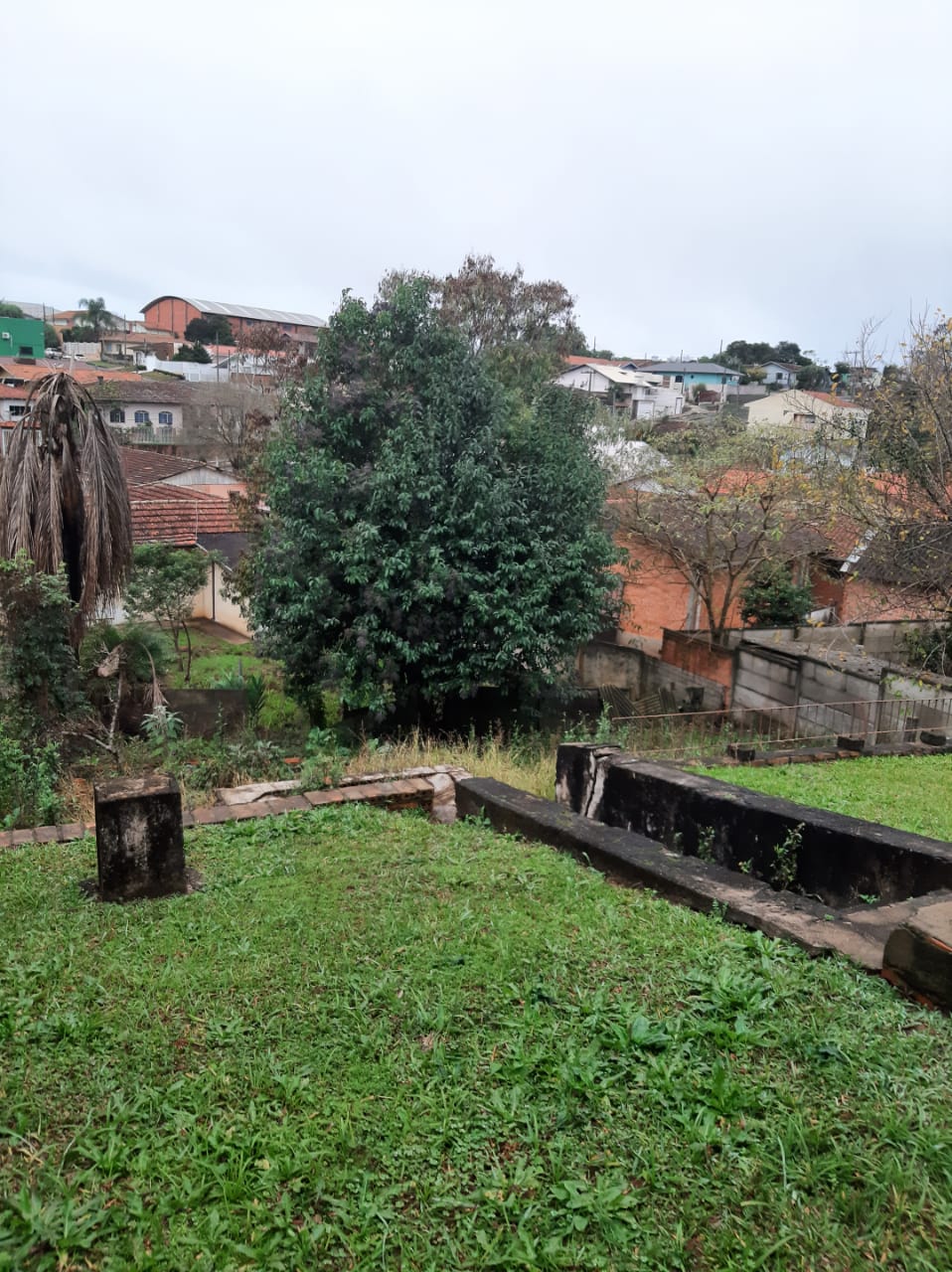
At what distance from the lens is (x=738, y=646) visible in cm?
1420

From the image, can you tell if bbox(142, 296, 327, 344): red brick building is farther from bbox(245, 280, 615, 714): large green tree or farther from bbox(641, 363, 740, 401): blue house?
bbox(245, 280, 615, 714): large green tree

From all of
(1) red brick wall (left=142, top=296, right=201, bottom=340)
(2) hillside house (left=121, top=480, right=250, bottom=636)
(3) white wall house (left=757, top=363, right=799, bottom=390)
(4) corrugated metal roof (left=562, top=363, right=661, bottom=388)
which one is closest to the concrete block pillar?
(2) hillside house (left=121, top=480, right=250, bottom=636)

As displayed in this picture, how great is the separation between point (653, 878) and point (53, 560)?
8.36m

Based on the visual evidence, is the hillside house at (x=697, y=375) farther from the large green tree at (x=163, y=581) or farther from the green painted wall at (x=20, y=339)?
the large green tree at (x=163, y=581)

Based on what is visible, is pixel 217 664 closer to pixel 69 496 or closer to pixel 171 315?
pixel 69 496

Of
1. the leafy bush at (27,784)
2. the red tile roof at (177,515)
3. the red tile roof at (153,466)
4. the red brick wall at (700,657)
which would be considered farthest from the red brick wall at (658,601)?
the red tile roof at (153,466)

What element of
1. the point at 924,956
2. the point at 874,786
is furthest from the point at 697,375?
the point at 924,956

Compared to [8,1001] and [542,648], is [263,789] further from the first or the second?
[542,648]

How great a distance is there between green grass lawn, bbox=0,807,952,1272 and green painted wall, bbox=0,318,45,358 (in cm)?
4750

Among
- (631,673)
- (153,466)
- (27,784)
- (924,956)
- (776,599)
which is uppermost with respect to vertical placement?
(153,466)

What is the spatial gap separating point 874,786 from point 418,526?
586cm

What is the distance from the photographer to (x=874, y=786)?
795 cm

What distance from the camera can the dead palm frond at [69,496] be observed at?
10.1 m

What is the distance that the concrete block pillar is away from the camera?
449cm
